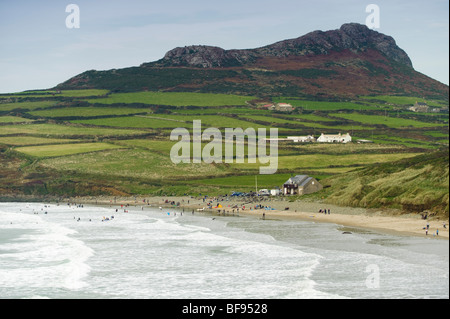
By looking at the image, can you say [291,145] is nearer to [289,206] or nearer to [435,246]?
[289,206]

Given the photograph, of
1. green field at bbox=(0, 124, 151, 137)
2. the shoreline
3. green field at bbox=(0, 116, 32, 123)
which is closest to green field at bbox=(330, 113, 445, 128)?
green field at bbox=(0, 124, 151, 137)

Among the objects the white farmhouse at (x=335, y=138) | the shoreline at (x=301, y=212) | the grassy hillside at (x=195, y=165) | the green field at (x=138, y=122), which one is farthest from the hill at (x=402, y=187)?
the green field at (x=138, y=122)

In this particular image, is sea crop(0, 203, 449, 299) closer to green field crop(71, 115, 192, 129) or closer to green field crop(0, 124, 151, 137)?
green field crop(0, 124, 151, 137)

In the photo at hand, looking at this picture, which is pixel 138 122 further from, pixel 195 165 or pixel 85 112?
pixel 195 165

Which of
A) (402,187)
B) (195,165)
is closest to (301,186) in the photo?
(402,187)

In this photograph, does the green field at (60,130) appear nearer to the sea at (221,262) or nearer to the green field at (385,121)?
the green field at (385,121)
